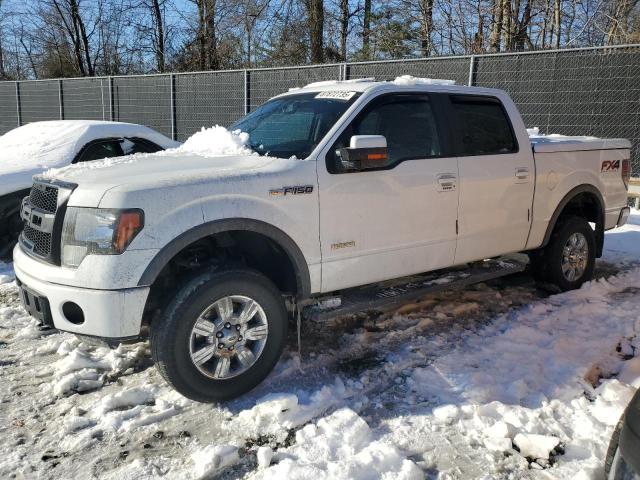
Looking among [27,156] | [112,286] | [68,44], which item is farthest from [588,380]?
[68,44]

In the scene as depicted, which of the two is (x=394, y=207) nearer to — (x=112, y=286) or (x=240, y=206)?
(x=240, y=206)

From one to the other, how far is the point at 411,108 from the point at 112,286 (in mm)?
2712

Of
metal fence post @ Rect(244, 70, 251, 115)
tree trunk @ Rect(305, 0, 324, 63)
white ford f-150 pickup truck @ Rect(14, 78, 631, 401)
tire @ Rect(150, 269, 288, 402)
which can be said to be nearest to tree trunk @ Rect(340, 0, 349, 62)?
tree trunk @ Rect(305, 0, 324, 63)

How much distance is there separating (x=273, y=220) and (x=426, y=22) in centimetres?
1689

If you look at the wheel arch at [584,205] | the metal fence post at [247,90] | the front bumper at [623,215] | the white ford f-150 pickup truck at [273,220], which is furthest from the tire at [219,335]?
the metal fence post at [247,90]

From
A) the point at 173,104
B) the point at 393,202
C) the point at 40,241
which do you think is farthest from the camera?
the point at 173,104

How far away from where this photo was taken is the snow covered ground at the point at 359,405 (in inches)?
121

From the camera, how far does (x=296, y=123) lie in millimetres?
4484

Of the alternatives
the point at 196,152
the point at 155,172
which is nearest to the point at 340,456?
the point at 155,172

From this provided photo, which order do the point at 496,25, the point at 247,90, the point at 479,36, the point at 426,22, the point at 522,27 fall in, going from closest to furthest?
the point at 247,90 → the point at 496,25 → the point at 522,27 → the point at 479,36 → the point at 426,22

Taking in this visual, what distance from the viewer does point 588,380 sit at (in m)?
4.03

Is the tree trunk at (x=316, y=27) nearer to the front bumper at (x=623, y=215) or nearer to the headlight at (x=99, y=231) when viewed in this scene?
the front bumper at (x=623, y=215)

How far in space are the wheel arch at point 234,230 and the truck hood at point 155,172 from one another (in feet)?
0.93

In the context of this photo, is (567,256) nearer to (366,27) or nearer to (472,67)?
(472,67)
